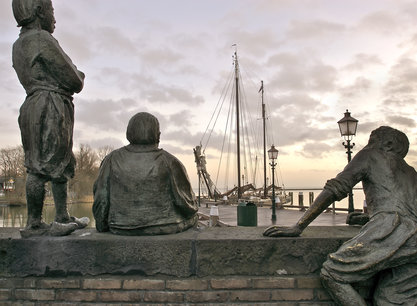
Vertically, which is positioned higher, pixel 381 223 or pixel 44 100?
pixel 44 100

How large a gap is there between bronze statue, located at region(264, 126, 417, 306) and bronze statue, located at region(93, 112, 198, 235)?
0.91 metres

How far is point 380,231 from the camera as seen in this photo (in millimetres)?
2584

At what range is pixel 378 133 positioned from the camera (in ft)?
10.0

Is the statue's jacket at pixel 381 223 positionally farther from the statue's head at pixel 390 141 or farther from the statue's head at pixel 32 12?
the statue's head at pixel 32 12

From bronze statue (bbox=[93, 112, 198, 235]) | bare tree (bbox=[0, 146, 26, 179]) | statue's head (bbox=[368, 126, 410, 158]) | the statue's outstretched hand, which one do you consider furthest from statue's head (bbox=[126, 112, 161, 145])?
bare tree (bbox=[0, 146, 26, 179])

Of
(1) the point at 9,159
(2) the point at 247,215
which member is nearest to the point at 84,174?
(1) the point at 9,159

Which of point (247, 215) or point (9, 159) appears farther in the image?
point (9, 159)

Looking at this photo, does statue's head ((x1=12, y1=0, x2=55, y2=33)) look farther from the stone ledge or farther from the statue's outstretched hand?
the statue's outstretched hand

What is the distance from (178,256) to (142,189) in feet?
2.26

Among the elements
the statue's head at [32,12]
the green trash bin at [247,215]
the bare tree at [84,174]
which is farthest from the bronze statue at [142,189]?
the bare tree at [84,174]

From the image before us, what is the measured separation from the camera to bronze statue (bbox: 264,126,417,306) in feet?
8.28

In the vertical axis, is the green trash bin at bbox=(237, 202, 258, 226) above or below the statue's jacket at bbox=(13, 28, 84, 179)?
below

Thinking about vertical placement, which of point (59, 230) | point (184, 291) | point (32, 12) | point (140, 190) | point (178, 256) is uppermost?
point (32, 12)

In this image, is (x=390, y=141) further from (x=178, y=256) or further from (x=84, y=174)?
(x=84, y=174)
